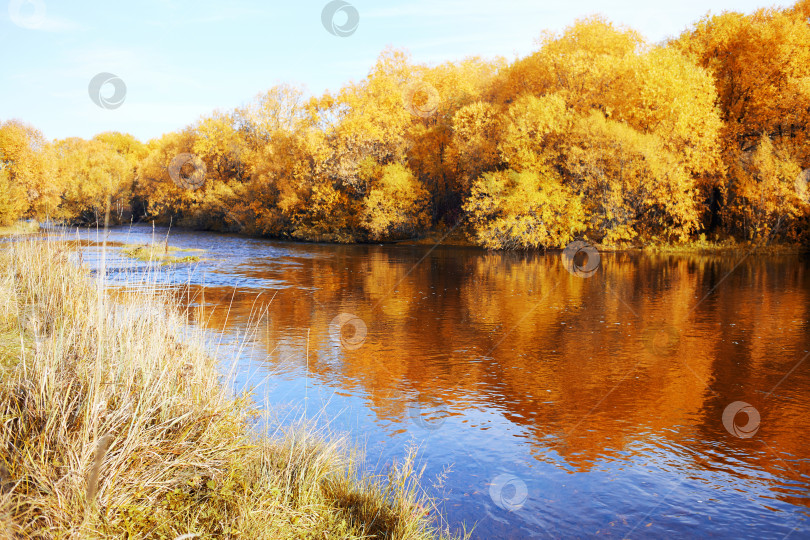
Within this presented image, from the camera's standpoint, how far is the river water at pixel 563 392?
21.2 feet

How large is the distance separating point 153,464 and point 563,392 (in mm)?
7335

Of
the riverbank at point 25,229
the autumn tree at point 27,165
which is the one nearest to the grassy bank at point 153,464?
the riverbank at point 25,229

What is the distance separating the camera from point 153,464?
445cm

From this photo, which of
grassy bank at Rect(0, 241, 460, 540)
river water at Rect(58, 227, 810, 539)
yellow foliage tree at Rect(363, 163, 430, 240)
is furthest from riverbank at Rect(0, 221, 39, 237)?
yellow foliage tree at Rect(363, 163, 430, 240)

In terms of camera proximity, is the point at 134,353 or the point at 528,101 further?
the point at 528,101

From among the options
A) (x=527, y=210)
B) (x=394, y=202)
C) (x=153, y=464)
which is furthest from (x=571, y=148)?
(x=153, y=464)

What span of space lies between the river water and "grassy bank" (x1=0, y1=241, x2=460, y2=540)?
99 centimetres

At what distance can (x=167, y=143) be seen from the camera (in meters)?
77.1

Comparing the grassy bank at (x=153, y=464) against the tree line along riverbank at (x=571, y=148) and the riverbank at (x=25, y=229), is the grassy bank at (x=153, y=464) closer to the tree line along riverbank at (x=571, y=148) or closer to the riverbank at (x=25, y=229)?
the riverbank at (x=25, y=229)

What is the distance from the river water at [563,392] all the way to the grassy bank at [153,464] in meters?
0.99

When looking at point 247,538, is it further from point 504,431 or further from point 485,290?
point 485,290

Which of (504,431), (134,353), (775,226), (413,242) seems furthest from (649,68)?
(134,353)

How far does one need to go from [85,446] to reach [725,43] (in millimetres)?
46604

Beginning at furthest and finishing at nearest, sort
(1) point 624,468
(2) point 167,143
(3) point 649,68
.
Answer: (2) point 167,143, (3) point 649,68, (1) point 624,468
